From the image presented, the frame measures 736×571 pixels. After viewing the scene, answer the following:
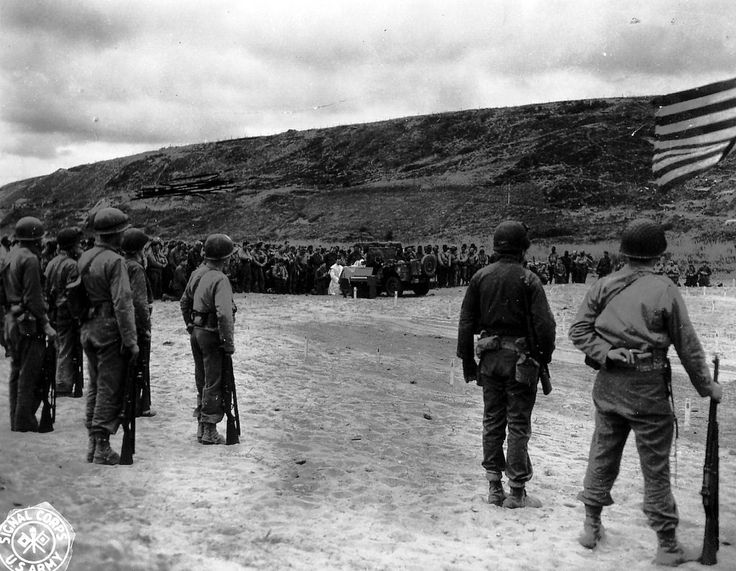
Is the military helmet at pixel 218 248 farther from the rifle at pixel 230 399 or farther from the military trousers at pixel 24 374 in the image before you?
the military trousers at pixel 24 374

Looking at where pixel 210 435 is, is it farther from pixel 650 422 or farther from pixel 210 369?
pixel 650 422

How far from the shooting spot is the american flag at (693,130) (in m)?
6.00

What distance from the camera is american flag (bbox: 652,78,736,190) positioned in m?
6.00

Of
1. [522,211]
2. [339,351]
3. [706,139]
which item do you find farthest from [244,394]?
[522,211]

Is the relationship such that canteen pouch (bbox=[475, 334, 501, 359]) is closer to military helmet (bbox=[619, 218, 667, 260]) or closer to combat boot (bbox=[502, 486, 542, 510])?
combat boot (bbox=[502, 486, 542, 510])

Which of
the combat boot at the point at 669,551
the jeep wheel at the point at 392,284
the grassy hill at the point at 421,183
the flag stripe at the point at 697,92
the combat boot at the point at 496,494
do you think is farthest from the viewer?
the grassy hill at the point at 421,183

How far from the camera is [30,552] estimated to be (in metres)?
4.32

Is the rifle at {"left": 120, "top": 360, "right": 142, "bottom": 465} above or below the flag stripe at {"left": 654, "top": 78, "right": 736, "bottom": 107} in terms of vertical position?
below

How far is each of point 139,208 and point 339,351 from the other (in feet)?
233

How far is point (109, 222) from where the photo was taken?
6.07 meters

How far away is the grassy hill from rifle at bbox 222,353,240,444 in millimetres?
45160

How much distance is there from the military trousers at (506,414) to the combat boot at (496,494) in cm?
5

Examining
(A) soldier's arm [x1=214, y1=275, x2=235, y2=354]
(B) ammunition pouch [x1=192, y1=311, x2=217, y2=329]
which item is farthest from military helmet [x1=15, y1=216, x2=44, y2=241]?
(A) soldier's arm [x1=214, y1=275, x2=235, y2=354]

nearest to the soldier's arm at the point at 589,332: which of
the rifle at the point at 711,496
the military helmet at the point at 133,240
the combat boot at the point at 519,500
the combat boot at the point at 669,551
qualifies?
the rifle at the point at 711,496
